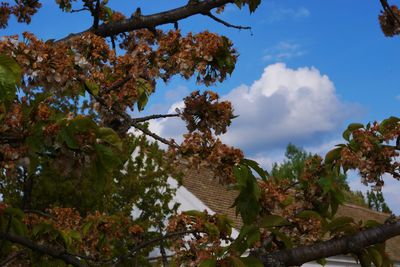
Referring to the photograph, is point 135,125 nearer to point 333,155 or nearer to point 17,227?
point 17,227

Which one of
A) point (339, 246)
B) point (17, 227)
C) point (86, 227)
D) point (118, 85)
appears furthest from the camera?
point (86, 227)

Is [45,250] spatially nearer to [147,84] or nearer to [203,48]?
[147,84]

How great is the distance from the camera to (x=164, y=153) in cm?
373

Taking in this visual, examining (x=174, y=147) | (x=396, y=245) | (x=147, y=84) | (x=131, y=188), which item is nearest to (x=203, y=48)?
(x=147, y=84)

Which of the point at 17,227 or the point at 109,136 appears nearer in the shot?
the point at 109,136

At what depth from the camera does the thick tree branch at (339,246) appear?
2594mm

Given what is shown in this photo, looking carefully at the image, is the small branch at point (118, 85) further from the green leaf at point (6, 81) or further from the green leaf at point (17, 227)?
the green leaf at point (6, 81)

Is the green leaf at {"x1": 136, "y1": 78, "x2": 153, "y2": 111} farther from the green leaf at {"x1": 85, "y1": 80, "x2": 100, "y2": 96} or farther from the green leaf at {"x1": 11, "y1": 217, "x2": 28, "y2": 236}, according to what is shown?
the green leaf at {"x1": 11, "y1": 217, "x2": 28, "y2": 236}

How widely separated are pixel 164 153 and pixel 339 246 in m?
1.40

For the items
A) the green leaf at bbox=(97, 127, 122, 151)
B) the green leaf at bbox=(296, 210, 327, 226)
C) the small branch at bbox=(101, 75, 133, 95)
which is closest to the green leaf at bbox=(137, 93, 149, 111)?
the small branch at bbox=(101, 75, 133, 95)

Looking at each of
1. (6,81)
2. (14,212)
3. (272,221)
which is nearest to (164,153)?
(14,212)

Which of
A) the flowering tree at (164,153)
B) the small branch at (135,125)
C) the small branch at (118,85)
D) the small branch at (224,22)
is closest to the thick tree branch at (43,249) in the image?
the flowering tree at (164,153)

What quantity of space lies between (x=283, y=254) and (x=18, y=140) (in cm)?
124

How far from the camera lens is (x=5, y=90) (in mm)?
2008
